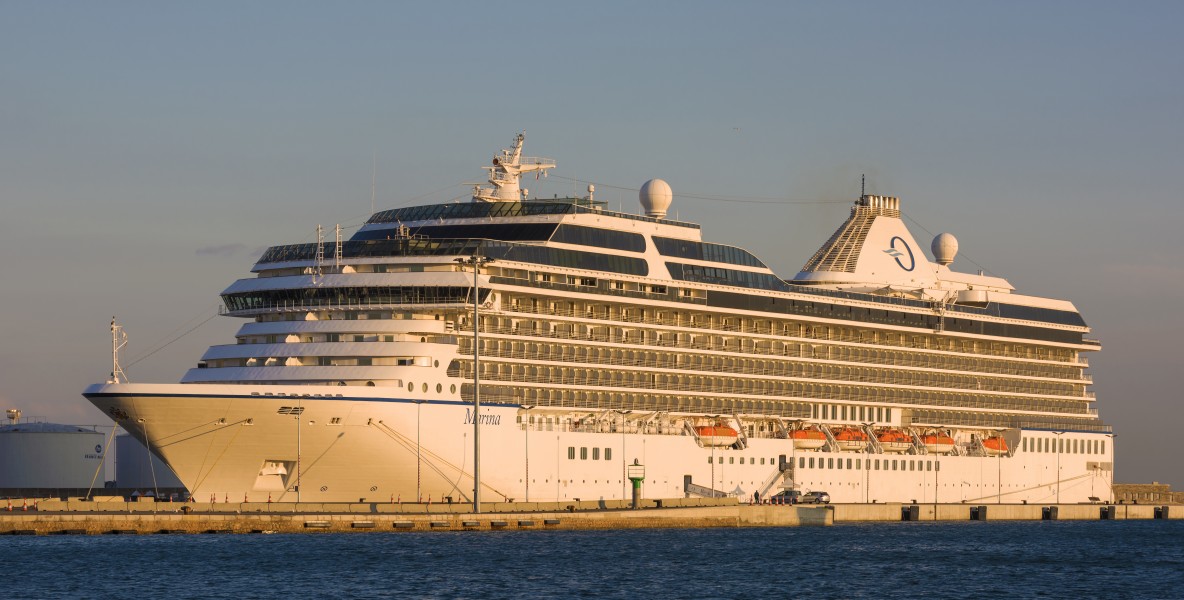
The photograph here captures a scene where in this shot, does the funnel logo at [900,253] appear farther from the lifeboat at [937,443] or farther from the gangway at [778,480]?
the gangway at [778,480]

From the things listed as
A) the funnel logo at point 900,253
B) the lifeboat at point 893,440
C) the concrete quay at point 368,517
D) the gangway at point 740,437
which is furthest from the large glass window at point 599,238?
the funnel logo at point 900,253

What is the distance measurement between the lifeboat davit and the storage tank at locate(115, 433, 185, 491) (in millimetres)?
40195

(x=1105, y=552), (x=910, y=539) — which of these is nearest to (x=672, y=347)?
(x=910, y=539)

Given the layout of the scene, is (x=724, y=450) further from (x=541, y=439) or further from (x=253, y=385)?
(x=253, y=385)

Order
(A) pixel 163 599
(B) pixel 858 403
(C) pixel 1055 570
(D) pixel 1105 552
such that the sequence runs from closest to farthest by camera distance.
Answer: (A) pixel 163 599
(C) pixel 1055 570
(D) pixel 1105 552
(B) pixel 858 403

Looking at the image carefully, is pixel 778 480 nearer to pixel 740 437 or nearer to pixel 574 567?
pixel 740 437

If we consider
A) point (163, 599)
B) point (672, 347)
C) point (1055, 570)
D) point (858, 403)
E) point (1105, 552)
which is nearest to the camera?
point (163, 599)

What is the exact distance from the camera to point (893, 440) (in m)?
107

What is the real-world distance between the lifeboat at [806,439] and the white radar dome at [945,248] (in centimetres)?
2069

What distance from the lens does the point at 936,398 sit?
111562mm

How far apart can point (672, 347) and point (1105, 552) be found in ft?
74.6

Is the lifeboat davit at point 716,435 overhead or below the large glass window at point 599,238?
below

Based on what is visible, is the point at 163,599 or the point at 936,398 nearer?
the point at 163,599

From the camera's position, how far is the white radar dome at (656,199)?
320ft
